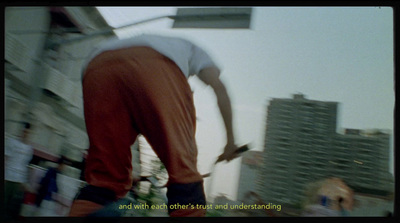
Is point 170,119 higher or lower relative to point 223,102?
lower

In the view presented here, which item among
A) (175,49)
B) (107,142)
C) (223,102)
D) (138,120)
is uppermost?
(175,49)

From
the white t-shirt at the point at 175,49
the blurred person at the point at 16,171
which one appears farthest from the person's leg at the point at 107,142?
the blurred person at the point at 16,171

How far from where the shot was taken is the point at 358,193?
2.01 metres

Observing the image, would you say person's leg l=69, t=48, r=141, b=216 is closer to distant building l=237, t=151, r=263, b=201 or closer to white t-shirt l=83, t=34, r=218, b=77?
white t-shirt l=83, t=34, r=218, b=77

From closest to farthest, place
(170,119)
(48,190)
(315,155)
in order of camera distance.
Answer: (170,119) → (315,155) → (48,190)

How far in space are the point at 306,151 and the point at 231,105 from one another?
0.42m

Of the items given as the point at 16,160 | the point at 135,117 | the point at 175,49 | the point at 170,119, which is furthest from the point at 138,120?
the point at 16,160

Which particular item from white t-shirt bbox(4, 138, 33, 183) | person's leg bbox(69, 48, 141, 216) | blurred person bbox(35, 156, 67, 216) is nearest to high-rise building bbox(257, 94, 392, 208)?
person's leg bbox(69, 48, 141, 216)

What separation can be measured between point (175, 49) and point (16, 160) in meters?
1.04

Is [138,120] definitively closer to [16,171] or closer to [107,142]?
[107,142]

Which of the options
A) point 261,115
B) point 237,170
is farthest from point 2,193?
point 261,115

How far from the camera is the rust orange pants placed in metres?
1.98

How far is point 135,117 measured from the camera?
2010 mm
